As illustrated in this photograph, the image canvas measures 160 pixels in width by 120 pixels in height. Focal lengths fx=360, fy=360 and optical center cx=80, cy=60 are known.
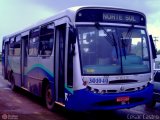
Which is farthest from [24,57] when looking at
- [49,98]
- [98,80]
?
[98,80]

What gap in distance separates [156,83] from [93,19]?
482 centimetres

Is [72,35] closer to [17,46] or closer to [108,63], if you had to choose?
[108,63]

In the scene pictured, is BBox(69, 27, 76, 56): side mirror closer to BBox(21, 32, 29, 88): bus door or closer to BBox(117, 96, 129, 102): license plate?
BBox(117, 96, 129, 102): license plate

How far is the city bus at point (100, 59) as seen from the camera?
973 cm

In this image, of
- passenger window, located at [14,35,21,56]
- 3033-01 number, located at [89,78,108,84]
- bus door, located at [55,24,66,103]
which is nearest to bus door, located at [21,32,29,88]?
passenger window, located at [14,35,21,56]

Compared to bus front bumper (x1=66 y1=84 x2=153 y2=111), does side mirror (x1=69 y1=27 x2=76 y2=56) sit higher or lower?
higher

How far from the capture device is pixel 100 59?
32.6 feet

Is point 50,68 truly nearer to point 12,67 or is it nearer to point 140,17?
point 140,17

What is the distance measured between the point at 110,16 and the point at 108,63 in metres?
1.43

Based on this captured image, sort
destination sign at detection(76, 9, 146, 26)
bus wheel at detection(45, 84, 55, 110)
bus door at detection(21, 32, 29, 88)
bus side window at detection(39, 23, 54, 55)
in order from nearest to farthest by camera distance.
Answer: destination sign at detection(76, 9, 146, 26), bus side window at detection(39, 23, 54, 55), bus wheel at detection(45, 84, 55, 110), bus door at detection(21, 32, 29, 88)

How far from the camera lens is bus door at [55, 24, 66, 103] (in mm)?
11055

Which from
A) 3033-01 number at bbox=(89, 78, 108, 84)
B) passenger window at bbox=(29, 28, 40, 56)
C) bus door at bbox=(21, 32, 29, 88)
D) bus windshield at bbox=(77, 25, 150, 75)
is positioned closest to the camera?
3033-01 number at bbox=(89, 78, 108, 84)

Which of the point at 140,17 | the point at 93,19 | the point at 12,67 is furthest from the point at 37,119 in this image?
the point at 12,67

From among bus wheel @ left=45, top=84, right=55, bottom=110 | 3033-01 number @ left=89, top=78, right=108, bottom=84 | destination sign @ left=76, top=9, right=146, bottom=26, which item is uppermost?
destination sign @ left=76, top=9, right=146, bottom=26
